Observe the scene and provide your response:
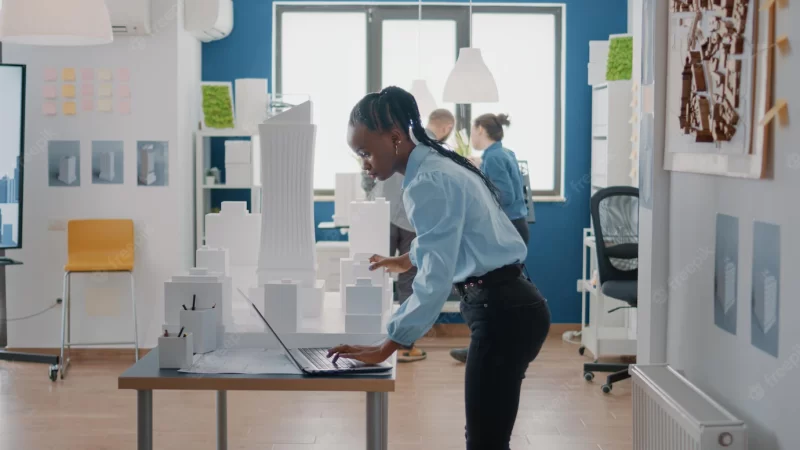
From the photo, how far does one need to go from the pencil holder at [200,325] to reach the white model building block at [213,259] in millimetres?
388

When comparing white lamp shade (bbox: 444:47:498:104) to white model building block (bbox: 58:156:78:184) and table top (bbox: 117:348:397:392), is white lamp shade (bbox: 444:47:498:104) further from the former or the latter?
table top (bbox: 117:348:397:392)

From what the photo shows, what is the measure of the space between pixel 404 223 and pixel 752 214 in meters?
3.87

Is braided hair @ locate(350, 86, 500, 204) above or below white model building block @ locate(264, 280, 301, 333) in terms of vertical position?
above

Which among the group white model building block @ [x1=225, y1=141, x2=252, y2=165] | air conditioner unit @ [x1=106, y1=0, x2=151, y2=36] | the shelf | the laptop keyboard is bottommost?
the laptop keyboard

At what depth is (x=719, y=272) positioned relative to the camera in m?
2.44

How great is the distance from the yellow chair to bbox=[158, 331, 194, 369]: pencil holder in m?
3.42

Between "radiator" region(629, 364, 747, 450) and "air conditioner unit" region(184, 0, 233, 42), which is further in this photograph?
"air conditioner unit" region(184, 0, 233, 42)

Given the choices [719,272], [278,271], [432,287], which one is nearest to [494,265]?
[432,287]

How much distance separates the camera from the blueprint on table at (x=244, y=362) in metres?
2.43

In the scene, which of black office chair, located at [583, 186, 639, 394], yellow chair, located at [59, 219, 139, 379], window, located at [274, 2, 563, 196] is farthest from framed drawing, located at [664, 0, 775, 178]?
window, located at [274, 2, 563, 196]

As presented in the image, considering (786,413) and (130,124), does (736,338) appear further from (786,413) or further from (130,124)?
(130,124)

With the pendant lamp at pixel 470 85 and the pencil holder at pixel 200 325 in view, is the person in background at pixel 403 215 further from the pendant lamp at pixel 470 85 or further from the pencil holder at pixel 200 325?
the pencil holder at pixel 200 325

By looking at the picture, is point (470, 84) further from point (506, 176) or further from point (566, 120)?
point (566, 120)

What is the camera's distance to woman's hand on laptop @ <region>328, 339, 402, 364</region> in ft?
7.46
